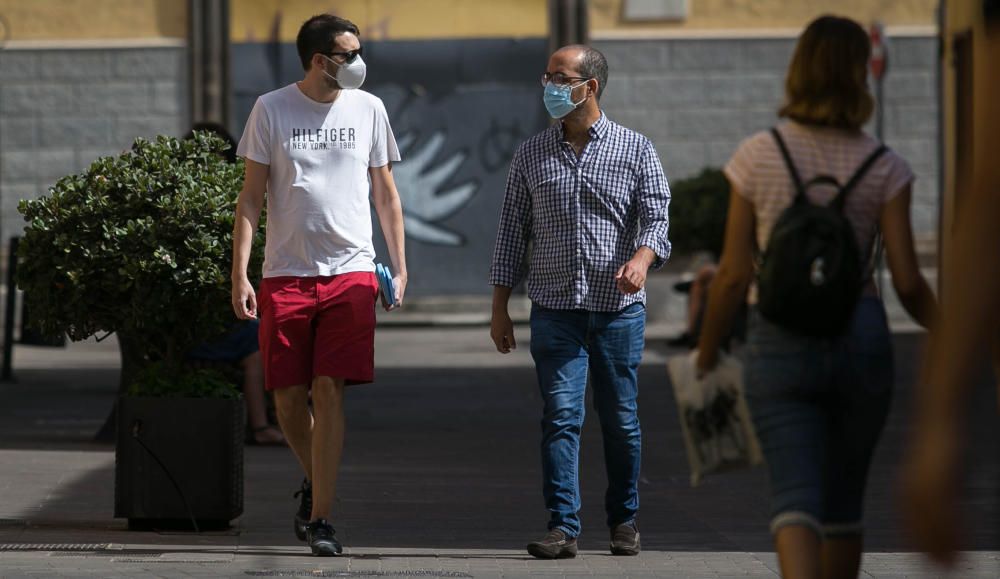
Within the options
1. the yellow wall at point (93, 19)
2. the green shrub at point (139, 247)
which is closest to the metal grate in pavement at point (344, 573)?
the green shrub at point (139, 247)

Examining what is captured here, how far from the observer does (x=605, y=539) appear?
7391mm

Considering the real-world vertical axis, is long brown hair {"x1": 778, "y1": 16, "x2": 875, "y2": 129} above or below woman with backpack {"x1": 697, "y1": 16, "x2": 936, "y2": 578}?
above

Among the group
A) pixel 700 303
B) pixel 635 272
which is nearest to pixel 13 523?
pixel 635 272

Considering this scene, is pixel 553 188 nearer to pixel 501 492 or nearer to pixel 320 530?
pixel 320 530

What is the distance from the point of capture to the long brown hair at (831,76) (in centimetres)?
449

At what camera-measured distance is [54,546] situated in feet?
22.7

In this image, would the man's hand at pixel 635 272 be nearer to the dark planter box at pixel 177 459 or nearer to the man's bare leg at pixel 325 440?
the man's bare leg at pixel 325 440

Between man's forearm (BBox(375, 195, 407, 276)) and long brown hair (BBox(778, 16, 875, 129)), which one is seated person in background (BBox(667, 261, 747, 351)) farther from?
long brown hair (BBox(778, 16, 875, 129))

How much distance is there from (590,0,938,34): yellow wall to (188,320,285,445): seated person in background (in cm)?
1169

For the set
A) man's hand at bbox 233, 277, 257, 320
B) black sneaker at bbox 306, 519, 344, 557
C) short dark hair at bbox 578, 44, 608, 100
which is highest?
short dark hair at bbox 578, 44, 608, 100

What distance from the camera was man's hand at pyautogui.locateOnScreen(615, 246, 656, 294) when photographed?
665cm

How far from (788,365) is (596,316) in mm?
2474

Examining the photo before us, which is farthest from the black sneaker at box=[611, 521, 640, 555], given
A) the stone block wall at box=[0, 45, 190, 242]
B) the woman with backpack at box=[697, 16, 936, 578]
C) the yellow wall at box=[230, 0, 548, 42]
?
the stone block wall at box=[0, 45, 190, 242]

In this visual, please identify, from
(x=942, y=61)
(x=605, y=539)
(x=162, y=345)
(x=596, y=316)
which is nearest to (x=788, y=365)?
(x=596, y=316)
